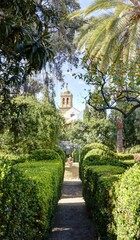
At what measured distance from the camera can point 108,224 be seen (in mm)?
4371

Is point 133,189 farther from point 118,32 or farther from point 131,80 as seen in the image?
point 118,32

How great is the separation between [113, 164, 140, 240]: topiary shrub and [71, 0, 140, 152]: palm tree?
8386 mm

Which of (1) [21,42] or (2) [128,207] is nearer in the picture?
(2) [128,207]

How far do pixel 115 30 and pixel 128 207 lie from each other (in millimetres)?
10119

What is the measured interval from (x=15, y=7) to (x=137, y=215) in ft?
15.4

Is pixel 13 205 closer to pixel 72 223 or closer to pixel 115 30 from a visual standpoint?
pixel 72 223

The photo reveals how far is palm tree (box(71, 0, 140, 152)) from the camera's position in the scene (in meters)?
11.8

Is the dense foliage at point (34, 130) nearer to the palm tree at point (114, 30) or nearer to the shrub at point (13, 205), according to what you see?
the palm tree at point (114, 30)

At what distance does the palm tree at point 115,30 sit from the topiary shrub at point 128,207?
8.39m

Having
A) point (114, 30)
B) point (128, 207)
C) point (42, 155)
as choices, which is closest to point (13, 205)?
point (128, 207)

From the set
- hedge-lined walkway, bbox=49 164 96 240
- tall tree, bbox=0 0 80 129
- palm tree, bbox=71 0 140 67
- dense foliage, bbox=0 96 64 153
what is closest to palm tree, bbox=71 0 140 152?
palm tree, bbox=71 0 140 67

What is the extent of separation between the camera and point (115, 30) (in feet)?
39.2

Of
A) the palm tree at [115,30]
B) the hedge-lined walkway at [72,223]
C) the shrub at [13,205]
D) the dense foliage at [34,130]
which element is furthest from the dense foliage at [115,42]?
the shrub at [13,205]

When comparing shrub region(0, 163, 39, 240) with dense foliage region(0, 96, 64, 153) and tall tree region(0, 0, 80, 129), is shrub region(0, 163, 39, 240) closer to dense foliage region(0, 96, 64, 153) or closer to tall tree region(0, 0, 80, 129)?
tall tree region(0, 0, 80, 129)
